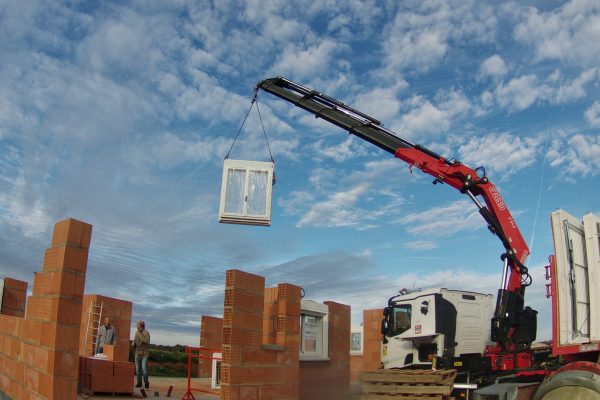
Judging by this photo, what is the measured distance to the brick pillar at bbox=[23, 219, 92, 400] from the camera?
6.94m

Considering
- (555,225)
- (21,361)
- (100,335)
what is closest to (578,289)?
(555,225)

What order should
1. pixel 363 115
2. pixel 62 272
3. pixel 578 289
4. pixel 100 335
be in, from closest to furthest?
pixel 62 272 < pixel 578 289 < pixel 100 335 < pixel 363 115

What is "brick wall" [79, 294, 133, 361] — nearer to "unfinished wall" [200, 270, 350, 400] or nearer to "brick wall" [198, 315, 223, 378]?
"brick wall" [198, 315, 223, 378]

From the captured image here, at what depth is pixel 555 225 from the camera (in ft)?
27.8

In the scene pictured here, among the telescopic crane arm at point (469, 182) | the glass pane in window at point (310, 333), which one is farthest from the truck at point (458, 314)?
the glass pane in window at point (310, 333)

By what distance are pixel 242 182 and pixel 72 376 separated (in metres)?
4.33

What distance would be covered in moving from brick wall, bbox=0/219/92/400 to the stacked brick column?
2.34 meters

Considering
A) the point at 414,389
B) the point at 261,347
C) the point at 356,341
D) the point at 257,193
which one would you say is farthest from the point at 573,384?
the point at 356,341

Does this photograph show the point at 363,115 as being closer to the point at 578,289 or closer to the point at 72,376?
the point at 578,289

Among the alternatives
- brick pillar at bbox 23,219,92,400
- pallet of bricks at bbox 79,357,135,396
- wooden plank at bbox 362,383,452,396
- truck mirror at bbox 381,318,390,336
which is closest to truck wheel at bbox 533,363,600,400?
wooden plank at bbox 362,383,452,396

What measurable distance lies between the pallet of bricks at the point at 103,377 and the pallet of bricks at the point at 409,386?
16.0 ft

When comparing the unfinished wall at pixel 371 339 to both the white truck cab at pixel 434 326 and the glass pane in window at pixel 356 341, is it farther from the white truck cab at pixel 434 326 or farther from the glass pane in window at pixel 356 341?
the white truck cab at pixel 434 326

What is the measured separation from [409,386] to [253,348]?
3.76 meters

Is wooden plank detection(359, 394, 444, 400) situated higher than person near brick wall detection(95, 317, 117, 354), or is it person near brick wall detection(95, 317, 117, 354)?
person near brick wall detection(95, 317, 117, 354)
